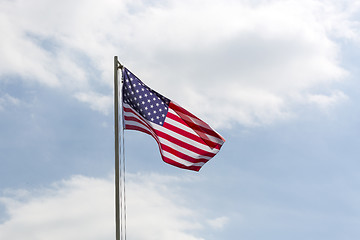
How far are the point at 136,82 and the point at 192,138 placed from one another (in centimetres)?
321

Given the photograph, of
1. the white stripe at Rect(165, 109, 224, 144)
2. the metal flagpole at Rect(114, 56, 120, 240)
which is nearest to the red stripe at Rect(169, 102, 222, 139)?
the white stripe at Rect(165, 109, 224, 144)

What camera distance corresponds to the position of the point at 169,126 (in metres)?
18.0

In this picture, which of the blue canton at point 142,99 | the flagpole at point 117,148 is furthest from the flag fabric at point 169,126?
the flagpole at point 117,148

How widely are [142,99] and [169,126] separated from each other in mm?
1571

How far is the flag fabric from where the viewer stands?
57.7ft

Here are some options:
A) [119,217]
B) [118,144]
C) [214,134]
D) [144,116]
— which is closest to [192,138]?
[214,134]

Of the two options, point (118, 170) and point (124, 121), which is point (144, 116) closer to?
point (124, 121)

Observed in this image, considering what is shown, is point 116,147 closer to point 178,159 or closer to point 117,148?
point 117,148

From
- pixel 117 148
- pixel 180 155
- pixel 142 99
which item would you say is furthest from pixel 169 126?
pixel 117 148

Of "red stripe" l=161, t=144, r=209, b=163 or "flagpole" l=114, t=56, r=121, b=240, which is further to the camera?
"red stripe" l=161, t=144, r=209, b=163

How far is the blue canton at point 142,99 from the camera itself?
17.5m

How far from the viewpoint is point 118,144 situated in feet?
53.0

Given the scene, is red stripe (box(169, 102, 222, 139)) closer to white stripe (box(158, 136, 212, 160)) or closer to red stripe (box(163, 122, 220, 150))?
red stripe (box(163, 122, 220, 150))

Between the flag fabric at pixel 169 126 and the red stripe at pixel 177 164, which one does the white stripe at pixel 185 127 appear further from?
the red stripe at pixel 177 164
